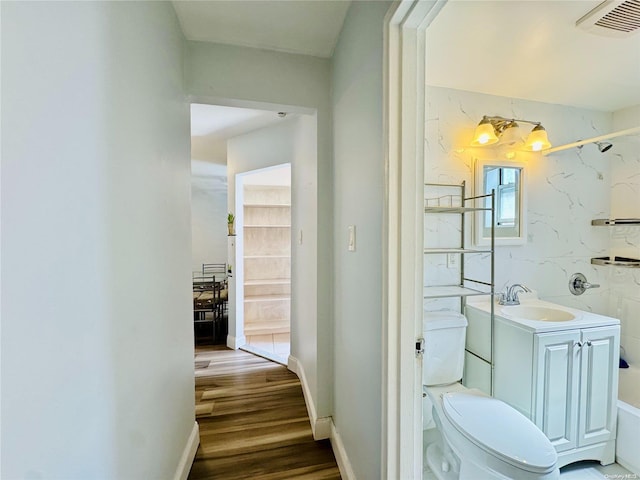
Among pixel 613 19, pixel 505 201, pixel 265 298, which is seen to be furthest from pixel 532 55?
pixel 265 298

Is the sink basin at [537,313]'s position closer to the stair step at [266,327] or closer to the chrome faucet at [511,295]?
the chrome faucet at [511,295]

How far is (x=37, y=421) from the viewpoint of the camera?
0.52 m

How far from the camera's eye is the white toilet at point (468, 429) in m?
1.20

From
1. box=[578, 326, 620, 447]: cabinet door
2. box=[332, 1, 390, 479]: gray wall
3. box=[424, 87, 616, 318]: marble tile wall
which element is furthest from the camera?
box=[424, 87, 616, 318]: marble tile wall

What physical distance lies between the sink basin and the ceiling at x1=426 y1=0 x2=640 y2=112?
159cm

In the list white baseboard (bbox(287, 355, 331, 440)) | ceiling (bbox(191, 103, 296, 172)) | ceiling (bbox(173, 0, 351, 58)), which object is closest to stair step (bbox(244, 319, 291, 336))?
white baseboard (bbox(287, 355, 331, 440))

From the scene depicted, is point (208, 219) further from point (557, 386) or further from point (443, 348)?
point (557, 386)

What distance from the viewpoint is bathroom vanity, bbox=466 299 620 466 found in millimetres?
1620

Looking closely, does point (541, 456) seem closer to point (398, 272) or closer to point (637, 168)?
point (398, 272)

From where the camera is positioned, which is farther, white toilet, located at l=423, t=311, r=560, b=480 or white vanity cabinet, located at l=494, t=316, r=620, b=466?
white vanity cabinet, located at l=494, t=316, r=620, b=466

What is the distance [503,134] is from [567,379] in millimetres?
1640

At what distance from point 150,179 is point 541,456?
6.60ft

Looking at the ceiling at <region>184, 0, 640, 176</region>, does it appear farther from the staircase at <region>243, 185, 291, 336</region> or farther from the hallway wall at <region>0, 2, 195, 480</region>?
the staircase at <region>243, 185, 291, 336</region>

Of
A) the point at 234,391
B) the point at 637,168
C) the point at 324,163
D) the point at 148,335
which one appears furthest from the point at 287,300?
the point at 637,168
